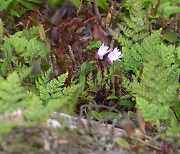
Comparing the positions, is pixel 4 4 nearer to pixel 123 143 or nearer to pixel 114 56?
pixel 114 56

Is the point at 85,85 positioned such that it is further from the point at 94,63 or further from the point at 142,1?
the point at 142,1

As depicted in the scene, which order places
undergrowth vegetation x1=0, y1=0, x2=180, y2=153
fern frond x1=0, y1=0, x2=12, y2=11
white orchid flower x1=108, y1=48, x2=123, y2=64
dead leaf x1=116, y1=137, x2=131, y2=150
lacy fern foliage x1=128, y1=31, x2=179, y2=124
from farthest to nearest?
1. fern frond x1=0, y1=0, x2=12, y2=11
2. white orchid flower x1=108, y1=48, x2=123, y2=64
3. undergrowth vegetation x1=0, y1=0, x2=180, y2=153
4. lacy fern foliage x1=128, y1=31, x2=179, y2=124
5. dead leaf x1=116, y1=137, x2=131, y2=150

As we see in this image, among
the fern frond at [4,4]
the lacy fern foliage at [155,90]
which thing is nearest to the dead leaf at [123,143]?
the lacy fern foliage at [155,90]

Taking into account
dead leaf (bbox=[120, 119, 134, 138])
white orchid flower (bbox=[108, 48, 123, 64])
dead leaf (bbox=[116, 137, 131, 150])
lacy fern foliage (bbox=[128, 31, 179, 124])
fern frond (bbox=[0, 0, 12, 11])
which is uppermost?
fern frond (bbox=[0, 0, 12, 11])

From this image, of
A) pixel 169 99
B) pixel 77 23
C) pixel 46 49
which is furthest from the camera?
pixel 77 23

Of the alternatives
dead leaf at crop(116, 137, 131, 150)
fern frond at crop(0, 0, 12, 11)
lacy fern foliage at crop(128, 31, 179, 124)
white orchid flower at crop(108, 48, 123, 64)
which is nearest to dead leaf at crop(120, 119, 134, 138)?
dead leaf at crop(116, 137, 131, 150)

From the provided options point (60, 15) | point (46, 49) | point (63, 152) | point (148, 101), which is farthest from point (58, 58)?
point (63, 152)

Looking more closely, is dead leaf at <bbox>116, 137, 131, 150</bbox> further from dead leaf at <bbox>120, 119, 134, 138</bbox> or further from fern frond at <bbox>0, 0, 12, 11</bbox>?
fern frond at <bbox>0, 0, 12, 11</bbox>

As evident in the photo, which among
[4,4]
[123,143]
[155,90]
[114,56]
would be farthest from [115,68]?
[123,143]
